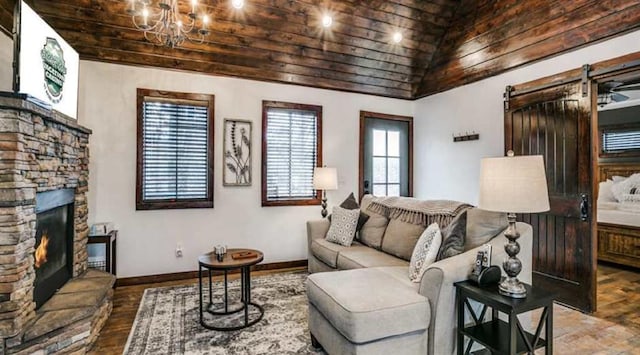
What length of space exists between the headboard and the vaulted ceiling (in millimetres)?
3953

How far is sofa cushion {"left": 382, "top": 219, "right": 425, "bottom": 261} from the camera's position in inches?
120

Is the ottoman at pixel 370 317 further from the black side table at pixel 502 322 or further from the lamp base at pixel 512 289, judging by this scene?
the lamp base at pixel 512 289

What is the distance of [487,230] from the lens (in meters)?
2.47

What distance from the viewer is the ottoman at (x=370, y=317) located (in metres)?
1.91

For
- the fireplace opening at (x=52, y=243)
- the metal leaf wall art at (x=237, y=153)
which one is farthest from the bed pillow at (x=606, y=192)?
the fireplace opening at (x=52, y=243)

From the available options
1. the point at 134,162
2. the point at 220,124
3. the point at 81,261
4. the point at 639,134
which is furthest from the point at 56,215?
the point at 639,134

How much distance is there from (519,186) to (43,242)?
341cm

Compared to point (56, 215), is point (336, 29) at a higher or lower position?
higher

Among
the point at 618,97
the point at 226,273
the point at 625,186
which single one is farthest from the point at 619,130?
the point at 226,273

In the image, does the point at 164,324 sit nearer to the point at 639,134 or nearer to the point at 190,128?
the point at 190,128

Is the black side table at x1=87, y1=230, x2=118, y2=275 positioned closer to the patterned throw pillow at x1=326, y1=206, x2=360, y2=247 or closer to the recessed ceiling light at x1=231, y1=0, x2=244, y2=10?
the patterned throw pillow at x1=326, y1=206, x2=360, y2=247

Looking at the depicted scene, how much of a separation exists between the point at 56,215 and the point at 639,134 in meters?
8.50

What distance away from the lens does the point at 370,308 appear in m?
1.93

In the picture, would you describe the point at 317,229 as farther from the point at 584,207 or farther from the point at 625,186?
the point at 625,186
